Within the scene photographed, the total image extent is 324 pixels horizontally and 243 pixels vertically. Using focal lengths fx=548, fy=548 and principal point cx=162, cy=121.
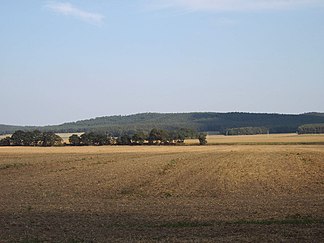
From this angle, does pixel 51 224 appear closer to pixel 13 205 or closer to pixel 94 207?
pixel 94 207

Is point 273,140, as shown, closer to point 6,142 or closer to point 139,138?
point 139,138

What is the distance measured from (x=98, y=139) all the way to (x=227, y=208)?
9355cm

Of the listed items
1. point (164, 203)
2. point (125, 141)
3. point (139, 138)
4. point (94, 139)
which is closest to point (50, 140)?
point (94, 139)

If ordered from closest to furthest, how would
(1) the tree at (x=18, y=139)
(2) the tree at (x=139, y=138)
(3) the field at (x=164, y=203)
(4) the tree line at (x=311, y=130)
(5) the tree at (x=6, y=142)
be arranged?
(3) the field at (x=164, y=203) < (2) the tree at (x=139, y=138) < (1) the tree at (x=18, y=139) < (5) the tree at (x=6, y=142) < (4) the tree line at (x=311, y=130)

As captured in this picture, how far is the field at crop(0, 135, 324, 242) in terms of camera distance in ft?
47.5

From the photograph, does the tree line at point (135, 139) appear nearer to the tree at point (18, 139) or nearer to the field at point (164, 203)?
the tree at point (18, 139)

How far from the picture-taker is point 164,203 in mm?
23328

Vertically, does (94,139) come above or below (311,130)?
below

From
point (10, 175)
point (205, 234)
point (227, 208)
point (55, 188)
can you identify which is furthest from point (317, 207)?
point (10, 175)

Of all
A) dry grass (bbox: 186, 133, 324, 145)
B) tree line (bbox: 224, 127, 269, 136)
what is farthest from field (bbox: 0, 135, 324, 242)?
tree line (bbox: 224, 127, 269, 136)

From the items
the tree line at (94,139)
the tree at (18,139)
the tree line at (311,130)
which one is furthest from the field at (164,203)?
the tree line at (311,130)

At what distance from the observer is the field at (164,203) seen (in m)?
14.5

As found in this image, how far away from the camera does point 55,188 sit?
30.8 meters

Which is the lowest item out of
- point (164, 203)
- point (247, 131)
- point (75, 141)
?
point (164, 203)
